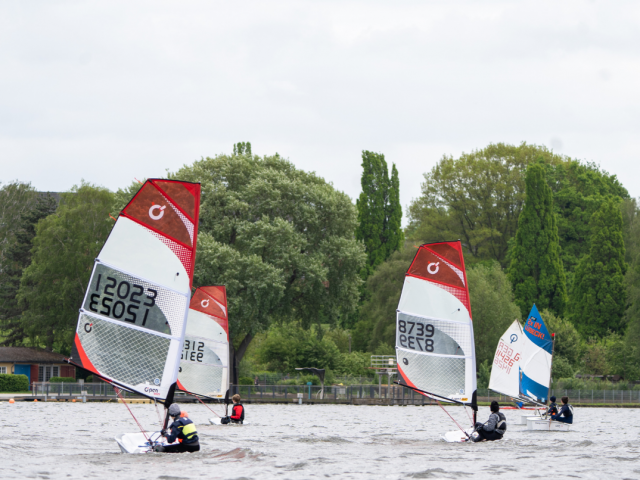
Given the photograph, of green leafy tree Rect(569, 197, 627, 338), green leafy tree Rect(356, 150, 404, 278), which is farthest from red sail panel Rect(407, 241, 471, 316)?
green leafy tree Rect(356, 150, 404, 278)

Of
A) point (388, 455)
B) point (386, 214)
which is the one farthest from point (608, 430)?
point (386, 214)

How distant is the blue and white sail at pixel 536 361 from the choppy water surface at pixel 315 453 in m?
4.51

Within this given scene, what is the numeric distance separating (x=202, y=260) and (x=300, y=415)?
1268cm

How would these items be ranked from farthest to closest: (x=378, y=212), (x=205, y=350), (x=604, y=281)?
1. (x=378, y=212)
2. (x=604, y=281)
3. (x=205, y=350)

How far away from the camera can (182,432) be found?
17.7 metres

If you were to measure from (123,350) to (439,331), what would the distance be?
8975mm

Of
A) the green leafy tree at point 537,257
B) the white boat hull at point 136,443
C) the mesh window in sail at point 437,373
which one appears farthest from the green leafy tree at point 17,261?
the white boat hull at point 136,443

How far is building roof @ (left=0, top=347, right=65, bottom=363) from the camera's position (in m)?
57.8

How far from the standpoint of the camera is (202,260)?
46344 millimetres

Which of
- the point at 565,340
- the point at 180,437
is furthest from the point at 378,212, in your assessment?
the point at 180,437

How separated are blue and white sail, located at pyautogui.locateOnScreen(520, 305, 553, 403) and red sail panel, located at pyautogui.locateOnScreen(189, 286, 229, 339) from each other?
45.5 ft

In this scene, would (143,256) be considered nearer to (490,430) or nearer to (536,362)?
(490,430)

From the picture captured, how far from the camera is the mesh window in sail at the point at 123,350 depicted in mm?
16562

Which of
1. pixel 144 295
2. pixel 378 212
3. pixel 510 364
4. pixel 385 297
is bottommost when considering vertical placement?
pixel 510 364
